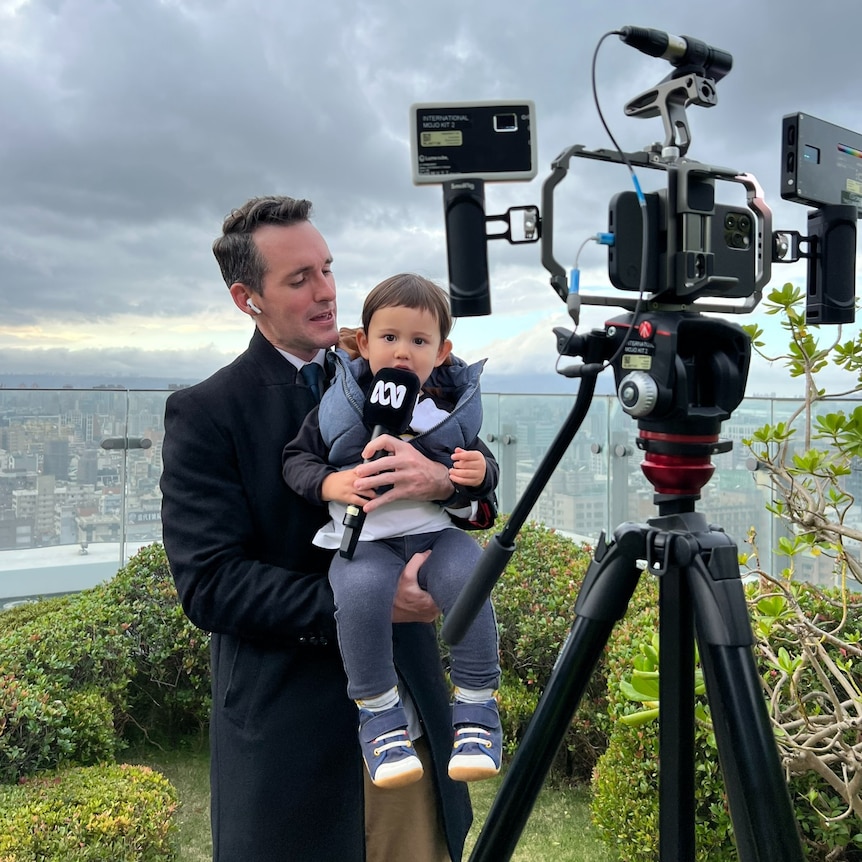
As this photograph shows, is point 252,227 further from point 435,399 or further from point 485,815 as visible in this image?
point 485,815

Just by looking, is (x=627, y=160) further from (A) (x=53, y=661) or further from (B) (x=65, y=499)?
(B) (x=65, y=499)

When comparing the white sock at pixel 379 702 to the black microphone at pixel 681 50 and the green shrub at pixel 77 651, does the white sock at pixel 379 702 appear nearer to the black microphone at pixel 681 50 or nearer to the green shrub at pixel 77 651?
the black microphone at pixel 681 50

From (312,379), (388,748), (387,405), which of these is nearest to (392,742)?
(388,748)

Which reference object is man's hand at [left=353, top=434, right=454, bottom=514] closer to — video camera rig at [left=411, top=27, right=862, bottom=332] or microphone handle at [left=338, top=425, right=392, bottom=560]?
microphone handle at [left=338, top=425, right=392, bottom=560]

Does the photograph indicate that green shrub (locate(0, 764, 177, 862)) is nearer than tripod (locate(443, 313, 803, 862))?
No

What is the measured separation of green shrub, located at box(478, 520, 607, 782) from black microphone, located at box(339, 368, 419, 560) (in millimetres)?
1963

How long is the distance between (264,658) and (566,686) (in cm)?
60

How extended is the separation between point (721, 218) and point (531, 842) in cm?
250

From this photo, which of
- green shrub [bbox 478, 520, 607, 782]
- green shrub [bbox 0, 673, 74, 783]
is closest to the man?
green shrub [bbox 0, 673, 74, 783]

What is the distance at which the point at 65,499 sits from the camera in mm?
4367

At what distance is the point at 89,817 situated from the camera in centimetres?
235

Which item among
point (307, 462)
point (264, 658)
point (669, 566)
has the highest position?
point (307, 462)

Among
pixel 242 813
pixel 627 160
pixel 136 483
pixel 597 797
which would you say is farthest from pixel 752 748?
pixel 136 483

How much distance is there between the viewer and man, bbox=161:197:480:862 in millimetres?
1415
